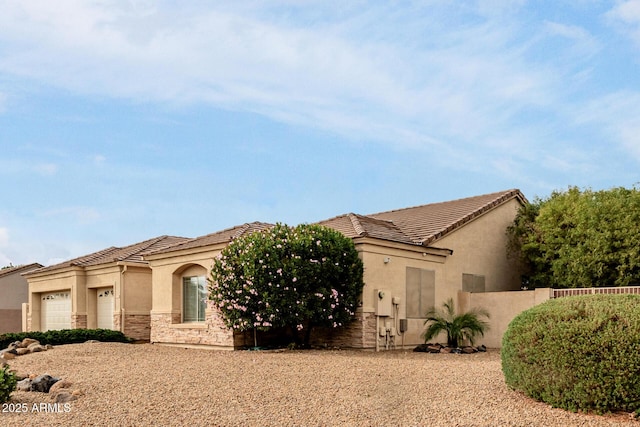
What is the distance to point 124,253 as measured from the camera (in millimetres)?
28359

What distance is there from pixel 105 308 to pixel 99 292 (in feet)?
2.89

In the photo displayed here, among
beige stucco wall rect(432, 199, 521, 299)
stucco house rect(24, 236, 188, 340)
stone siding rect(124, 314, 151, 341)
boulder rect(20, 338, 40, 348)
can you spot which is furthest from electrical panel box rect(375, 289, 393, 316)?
stone siding rect(124, 314, 151, 341)

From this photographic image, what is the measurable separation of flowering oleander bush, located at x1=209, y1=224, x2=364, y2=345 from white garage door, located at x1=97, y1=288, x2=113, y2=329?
9.65 m

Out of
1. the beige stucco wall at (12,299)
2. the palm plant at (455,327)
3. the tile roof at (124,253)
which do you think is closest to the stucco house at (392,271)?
the palm plant at (455,327)

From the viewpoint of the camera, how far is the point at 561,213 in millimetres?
24156

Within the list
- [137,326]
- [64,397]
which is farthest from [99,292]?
[64,397]

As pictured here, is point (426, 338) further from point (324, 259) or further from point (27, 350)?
point (27, 350)

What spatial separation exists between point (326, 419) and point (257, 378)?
3.50 m

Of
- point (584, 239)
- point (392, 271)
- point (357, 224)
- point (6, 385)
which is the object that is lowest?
point (6, 385)

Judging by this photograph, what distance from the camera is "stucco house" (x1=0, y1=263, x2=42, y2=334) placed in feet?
116

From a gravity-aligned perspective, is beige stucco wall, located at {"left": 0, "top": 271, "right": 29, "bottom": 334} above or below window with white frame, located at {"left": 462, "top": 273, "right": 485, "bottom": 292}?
below

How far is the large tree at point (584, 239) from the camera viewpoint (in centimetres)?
2220

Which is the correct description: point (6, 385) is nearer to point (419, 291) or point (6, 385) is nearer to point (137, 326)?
point (419, 291)

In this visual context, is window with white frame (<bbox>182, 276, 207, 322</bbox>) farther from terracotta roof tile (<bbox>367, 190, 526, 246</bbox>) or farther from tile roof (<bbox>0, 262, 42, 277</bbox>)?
tile roof (<bbox>0, 262, 42, 277</bbox>)
